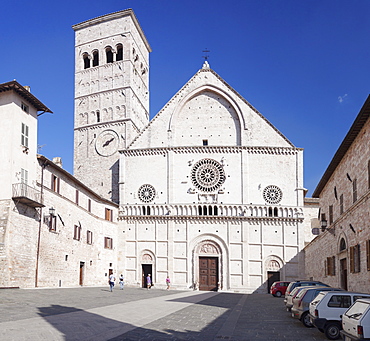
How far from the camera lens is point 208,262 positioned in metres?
44.9

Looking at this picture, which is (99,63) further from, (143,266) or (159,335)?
(159,335)

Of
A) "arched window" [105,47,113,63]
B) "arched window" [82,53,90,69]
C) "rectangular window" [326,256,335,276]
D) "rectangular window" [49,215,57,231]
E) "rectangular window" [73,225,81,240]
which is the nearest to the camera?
"rectangular window" [326,256,335,276]

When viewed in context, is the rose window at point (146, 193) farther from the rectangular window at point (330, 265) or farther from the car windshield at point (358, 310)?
the car windshield at point (358, 310)

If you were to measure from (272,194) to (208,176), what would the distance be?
19.4ft

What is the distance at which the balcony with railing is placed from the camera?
2722 centimetres

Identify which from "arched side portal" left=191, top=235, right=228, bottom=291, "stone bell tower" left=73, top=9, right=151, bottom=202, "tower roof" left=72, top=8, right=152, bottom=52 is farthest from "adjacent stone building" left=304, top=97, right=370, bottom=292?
"tower roof" left=72, top=8, right=152, bottom=52

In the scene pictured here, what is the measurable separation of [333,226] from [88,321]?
1759 cm

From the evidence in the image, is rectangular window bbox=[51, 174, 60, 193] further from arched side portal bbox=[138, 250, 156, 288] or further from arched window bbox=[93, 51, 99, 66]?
arched window bbox=[93, 51, 99, 66]

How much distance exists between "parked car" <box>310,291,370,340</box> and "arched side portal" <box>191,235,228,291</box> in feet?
101

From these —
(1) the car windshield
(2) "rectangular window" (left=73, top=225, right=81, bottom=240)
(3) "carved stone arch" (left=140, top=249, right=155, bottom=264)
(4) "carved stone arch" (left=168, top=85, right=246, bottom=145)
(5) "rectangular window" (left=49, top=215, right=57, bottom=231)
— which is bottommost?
(3) "carved stone arch" (left=140, top=249, right=155, bottom=264)

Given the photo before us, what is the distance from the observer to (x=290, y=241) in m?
44.0

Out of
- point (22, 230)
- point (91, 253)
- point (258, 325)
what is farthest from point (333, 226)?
point (91, 253)

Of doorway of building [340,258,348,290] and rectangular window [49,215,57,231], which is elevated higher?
rectangular window [49,215,57,231]

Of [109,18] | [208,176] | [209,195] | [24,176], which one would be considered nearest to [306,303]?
[24,176]
